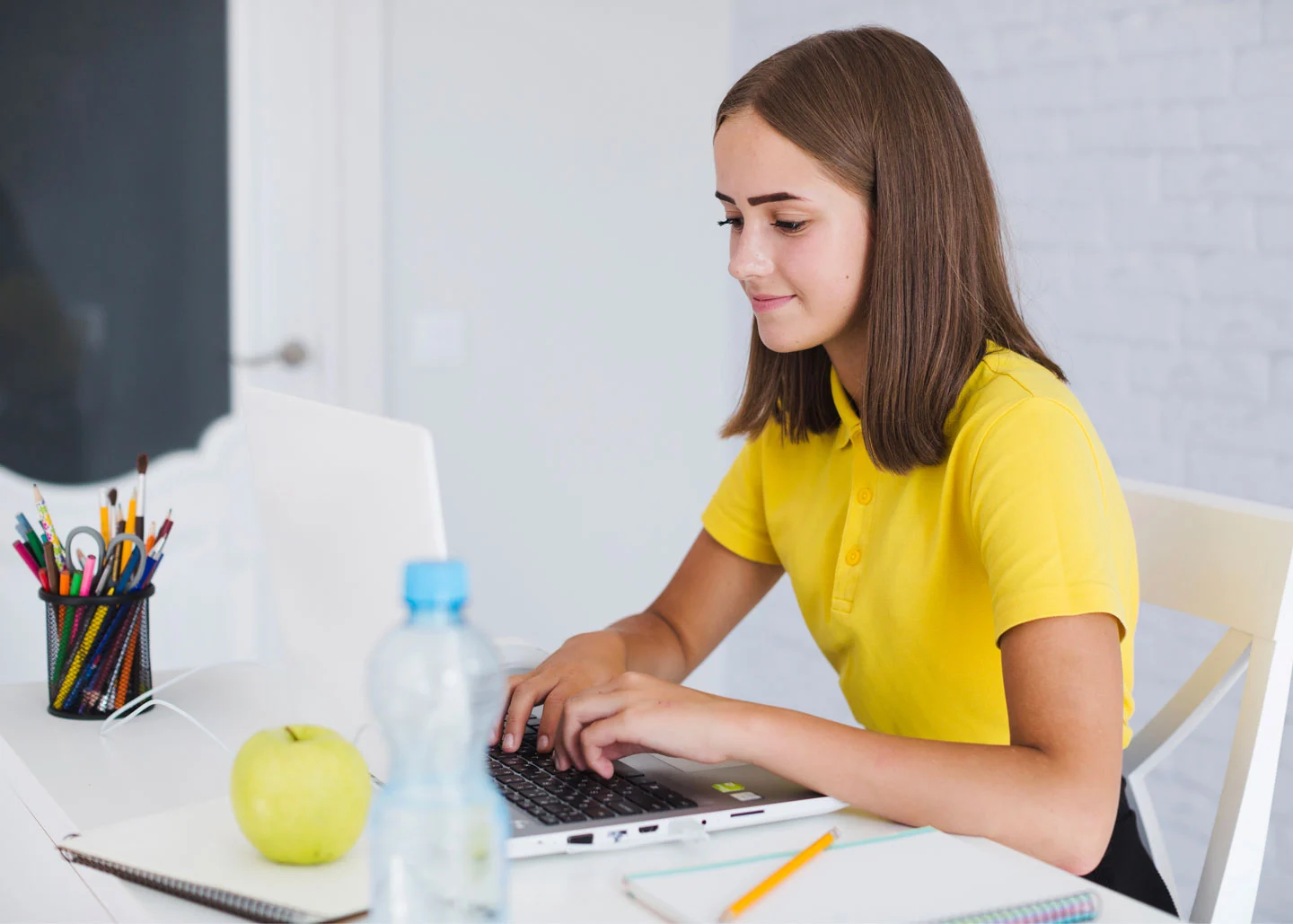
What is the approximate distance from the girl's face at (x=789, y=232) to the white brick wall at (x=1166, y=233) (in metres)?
0.89

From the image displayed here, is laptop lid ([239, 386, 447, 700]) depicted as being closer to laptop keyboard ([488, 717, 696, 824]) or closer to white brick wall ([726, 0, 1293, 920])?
laptop keyboard ([488, 717, 696, 824])

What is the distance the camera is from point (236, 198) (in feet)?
7.52

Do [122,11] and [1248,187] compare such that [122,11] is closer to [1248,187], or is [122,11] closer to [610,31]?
[610,31]

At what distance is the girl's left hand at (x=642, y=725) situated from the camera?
873 mm

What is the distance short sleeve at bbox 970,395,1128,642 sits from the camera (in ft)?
3.02

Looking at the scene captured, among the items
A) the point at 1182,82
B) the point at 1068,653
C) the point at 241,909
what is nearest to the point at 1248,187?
the point at 1182,82

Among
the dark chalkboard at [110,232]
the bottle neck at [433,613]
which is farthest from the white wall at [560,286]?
the bottle neck at [433,613]

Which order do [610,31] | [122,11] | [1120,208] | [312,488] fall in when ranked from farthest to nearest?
[610,31] → [122,11] → [1120,208] → [312,488]

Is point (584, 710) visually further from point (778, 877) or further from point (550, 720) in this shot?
point (778, 877)

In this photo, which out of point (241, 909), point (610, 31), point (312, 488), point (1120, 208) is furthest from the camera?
point (610, 31)

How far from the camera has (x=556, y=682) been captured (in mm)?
1046

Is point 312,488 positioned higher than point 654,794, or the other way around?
point 312,488

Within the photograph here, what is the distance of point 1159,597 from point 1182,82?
1.01 meters

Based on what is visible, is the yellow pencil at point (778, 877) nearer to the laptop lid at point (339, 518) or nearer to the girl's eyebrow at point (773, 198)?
the laptop lid at point (339, 518)
